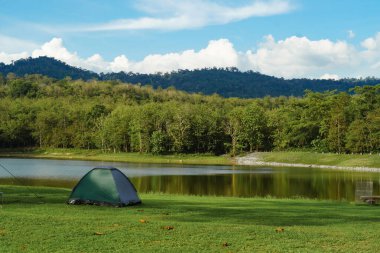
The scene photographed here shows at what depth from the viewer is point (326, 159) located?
74.9 metres

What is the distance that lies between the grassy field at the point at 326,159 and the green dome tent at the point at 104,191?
5376 centimetres

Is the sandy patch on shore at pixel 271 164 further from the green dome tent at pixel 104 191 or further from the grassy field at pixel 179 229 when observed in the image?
the green dome tent at pixel 104 191

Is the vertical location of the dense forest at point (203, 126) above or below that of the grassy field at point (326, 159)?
above

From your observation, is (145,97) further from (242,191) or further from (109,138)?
(242,191)

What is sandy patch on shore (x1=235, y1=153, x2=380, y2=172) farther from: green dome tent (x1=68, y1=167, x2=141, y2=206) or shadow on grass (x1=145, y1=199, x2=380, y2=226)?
green dome tent (x1=68, y1=167, x2=141, y2=206)

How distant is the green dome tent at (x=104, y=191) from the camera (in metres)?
18.7

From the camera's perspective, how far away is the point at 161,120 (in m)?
102

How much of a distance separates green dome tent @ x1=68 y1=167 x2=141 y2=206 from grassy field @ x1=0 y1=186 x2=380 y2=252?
0.65 meters

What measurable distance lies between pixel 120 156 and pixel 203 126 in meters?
19.1

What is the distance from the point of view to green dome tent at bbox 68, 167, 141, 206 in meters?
18.7

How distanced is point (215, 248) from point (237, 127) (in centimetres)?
8815

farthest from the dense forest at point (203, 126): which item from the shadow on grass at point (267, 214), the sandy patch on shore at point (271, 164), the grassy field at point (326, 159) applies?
the shadow on grass at point (267, 214)

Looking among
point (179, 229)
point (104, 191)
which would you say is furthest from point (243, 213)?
point (104, 191)

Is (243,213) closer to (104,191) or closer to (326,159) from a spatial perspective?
(104,191)
